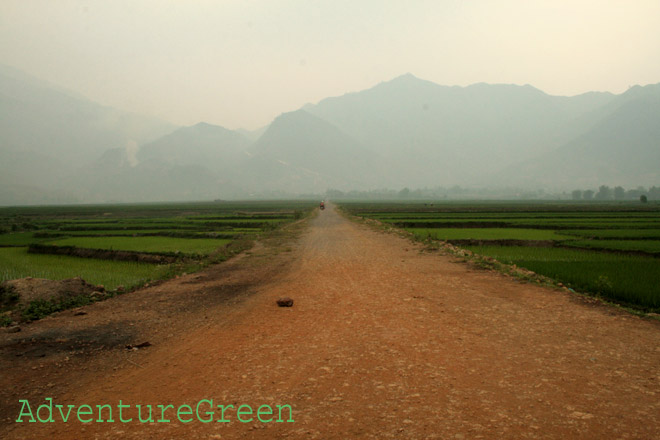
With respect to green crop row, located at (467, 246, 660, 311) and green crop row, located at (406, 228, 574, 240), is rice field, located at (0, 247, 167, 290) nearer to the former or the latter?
green crop row, located at (467, 246, 660, 311)

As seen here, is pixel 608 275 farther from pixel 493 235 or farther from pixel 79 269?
pixel 79 269

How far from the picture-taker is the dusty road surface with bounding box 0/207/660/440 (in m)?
3.99

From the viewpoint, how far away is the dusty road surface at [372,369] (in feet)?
13.1

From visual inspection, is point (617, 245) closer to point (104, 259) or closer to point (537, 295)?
point (537, 295)

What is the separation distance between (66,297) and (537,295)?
12007mm

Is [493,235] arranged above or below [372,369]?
above

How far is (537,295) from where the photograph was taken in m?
9.41

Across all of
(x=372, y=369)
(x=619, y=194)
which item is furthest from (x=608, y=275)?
(x=619, y=194)

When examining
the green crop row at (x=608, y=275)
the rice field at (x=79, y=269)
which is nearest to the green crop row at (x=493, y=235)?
the green crop row at (x=608, y=275)

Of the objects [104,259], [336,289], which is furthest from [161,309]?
[104,259]

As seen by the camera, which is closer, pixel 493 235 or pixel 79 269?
pixel 79 269

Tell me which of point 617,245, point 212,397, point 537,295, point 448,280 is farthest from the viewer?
point 617,245

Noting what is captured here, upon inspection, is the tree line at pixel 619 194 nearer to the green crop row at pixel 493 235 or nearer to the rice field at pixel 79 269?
the green crop row at pixel 493 235

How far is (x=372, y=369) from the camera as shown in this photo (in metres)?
5.28
